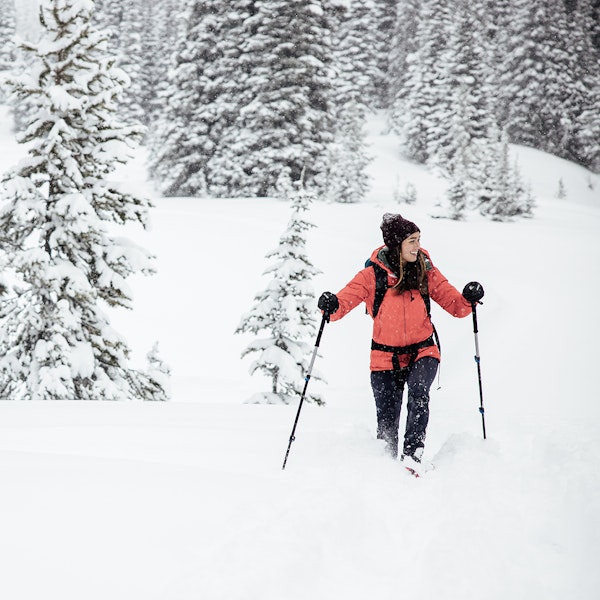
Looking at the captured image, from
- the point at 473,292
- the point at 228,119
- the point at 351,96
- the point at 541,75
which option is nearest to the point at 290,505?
the point at 473,292

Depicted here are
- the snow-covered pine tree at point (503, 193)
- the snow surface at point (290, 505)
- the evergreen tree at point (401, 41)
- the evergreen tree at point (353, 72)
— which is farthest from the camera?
the evergreen tree at point (401, 41)

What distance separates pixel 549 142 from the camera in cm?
3991

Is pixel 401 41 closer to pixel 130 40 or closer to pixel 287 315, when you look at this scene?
pixel 130 40

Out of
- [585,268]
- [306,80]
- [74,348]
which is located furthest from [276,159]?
[74,348]

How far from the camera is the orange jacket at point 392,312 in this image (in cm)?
415

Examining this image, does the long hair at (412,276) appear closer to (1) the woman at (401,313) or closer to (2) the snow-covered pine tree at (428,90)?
(1) the woman at (401,313)

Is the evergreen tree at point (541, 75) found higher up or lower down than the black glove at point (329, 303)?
higher up

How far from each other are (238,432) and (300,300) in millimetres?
4251

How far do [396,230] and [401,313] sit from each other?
0.66 meters

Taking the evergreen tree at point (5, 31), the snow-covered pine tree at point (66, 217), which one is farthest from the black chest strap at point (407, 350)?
the evergreen tree at point (5, 31)

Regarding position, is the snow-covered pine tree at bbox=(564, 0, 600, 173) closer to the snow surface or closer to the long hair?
the snow surface

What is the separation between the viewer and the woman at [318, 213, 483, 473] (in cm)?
408

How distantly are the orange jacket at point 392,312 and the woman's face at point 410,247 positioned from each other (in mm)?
163

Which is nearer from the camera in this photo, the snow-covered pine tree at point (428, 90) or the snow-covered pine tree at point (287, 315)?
the snow-covered pine tree at point (287, 315)
